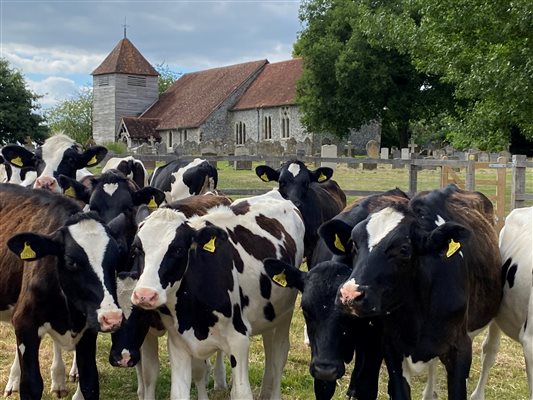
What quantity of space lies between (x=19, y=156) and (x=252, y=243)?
14.6 ft

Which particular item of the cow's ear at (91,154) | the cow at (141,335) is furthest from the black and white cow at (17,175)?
the cow at (141,335)

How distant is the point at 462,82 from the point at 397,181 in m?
10.1

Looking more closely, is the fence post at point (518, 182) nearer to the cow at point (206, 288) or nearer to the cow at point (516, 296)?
the cow at point (516, 296)

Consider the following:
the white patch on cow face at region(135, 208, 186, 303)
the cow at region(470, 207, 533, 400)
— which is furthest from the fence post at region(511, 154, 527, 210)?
the white patch on cow face at region(135, 208, 186, 303)

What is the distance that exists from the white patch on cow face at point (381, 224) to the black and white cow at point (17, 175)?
543 centimetres

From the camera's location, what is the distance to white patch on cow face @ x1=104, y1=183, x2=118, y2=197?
24.6 feet

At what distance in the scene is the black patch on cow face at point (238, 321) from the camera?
18.0 feet

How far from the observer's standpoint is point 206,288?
5.41 m

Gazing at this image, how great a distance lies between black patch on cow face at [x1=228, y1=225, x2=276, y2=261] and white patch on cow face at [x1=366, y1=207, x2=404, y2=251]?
1514 mm

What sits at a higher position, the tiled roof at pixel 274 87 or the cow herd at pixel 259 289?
the tiled roof at pixel 274 87

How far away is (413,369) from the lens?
5.01 meters

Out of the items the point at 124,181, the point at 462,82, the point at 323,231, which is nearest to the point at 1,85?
the point at 462,82

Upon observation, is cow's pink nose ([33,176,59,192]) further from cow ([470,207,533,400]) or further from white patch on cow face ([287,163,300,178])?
cow ([470,207,533,400])

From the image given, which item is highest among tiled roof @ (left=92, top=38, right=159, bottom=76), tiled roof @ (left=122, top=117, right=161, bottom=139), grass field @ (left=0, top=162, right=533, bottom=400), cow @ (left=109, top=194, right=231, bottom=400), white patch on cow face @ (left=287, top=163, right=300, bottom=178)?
tiled roof @ (left=92, top=38, right=159, bottom=76)
